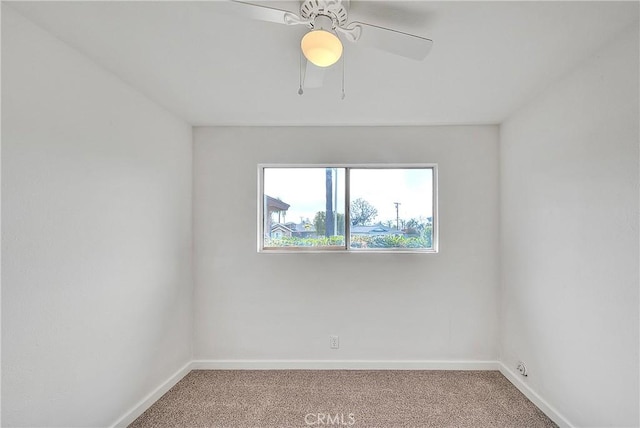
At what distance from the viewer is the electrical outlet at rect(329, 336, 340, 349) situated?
2.76 meters

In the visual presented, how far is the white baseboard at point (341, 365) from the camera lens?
2.72m

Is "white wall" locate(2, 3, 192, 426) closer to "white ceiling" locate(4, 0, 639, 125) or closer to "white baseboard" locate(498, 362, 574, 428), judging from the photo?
"white ceiling" locate(4, 0, 639, 125)

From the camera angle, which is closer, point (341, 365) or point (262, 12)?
point (262, 12)

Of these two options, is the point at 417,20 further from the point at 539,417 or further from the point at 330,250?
the point at 539,417

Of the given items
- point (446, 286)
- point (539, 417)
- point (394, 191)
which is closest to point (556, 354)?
point (539, 417)

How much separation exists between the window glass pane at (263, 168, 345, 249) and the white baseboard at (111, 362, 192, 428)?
136 cm

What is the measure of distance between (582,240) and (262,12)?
2.13 m

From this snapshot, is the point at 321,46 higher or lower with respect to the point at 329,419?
higher

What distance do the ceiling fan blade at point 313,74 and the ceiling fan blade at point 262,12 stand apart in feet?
A: 0.84

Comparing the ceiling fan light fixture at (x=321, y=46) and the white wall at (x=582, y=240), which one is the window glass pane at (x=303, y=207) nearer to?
the white wall at (x=582, y=240)

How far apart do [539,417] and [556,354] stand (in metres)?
0.48

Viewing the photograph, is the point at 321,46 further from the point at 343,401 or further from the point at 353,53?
the point at 343,401

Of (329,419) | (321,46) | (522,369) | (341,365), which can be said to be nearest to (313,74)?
(321,46)

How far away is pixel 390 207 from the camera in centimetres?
A: 290
